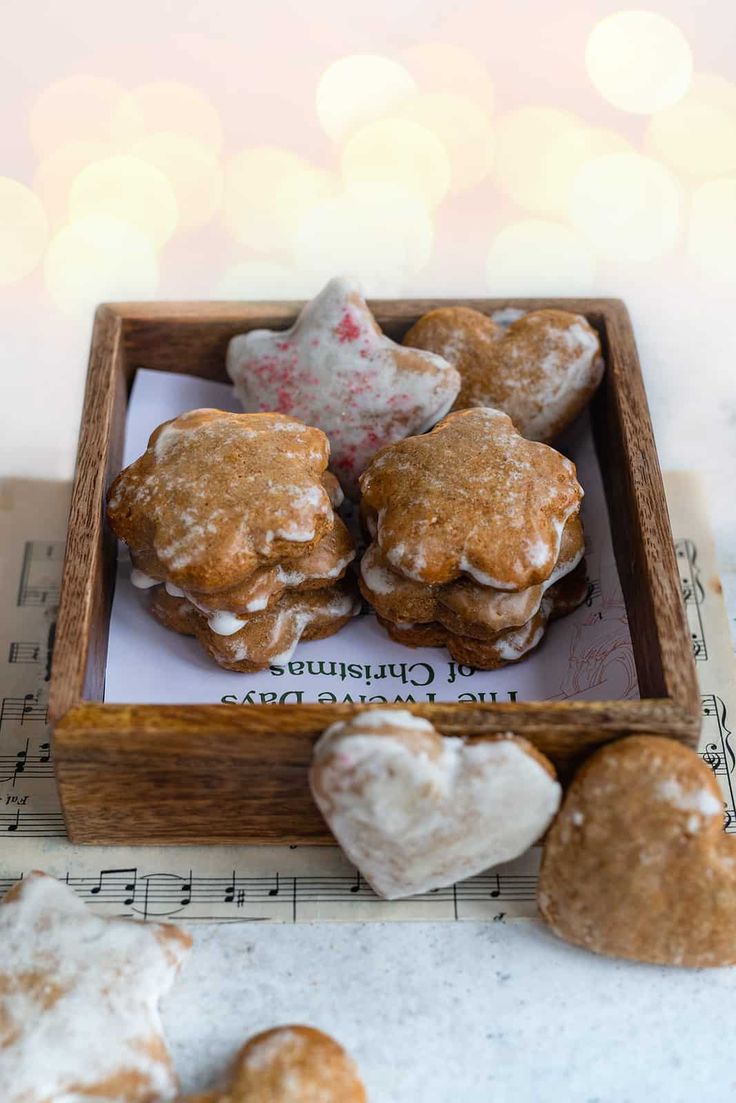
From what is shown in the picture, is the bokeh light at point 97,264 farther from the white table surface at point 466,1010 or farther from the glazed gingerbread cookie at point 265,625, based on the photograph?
the white table surface at point 466,1010

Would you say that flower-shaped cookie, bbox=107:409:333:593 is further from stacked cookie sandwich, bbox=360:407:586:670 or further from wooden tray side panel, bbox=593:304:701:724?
wooden tray side panel, bbox=593:304:701:724

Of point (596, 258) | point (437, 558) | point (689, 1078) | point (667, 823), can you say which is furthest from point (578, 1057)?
point (596, 258)

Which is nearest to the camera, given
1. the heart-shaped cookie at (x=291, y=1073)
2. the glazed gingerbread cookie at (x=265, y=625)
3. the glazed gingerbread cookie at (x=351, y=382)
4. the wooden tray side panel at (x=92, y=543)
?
the heart-shaped cookie at (x=291, y=1073)

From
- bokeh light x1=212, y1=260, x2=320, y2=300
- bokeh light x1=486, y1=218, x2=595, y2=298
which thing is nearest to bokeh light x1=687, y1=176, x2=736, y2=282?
bokeh light x1=486, y1=218, x2=595, y2=298

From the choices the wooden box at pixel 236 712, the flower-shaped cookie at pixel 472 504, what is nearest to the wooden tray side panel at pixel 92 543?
the wooden box at pixel 236 712

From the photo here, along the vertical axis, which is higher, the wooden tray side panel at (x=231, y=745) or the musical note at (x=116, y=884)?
the wooden tray side panel at (x=231, y=745)

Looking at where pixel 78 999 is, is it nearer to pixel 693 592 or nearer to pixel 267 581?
pixel 267 581

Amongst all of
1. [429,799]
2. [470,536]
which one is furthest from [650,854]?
[470,536]
